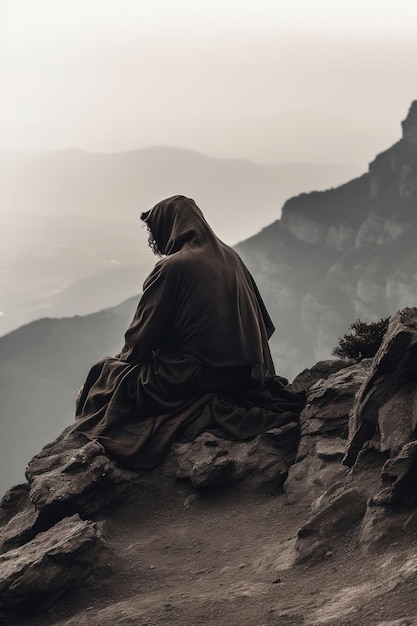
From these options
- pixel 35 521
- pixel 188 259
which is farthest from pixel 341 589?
pixel 188 259

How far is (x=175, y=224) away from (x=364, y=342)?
3.30 m

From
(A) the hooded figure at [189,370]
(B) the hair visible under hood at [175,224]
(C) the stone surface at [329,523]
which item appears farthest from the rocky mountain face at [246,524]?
(B) the hair visible under hood at [175,224]

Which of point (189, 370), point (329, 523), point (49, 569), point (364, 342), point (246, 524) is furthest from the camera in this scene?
point (364, 342)

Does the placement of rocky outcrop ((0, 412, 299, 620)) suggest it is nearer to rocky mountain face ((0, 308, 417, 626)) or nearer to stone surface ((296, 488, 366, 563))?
rocky mountain face ((0, 308, 417, 626))

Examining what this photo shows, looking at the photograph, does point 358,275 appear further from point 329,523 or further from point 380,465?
point 329,523

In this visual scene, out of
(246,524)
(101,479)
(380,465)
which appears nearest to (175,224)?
(101,479)

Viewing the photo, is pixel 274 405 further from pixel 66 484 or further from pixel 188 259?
pixel 66 484

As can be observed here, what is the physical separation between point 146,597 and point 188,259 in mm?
4978

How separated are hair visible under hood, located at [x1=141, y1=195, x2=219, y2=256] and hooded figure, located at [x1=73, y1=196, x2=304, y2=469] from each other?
46 mm

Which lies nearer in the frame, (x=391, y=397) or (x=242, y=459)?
(x=391, y=397)

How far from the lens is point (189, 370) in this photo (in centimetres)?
1212

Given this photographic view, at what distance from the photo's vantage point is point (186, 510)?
1110 cm

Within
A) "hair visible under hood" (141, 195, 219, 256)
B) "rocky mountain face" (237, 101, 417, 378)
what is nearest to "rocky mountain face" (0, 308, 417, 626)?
"hair visible under hood" (141, 195, 219, 256)

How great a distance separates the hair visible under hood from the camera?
42.3 ft
